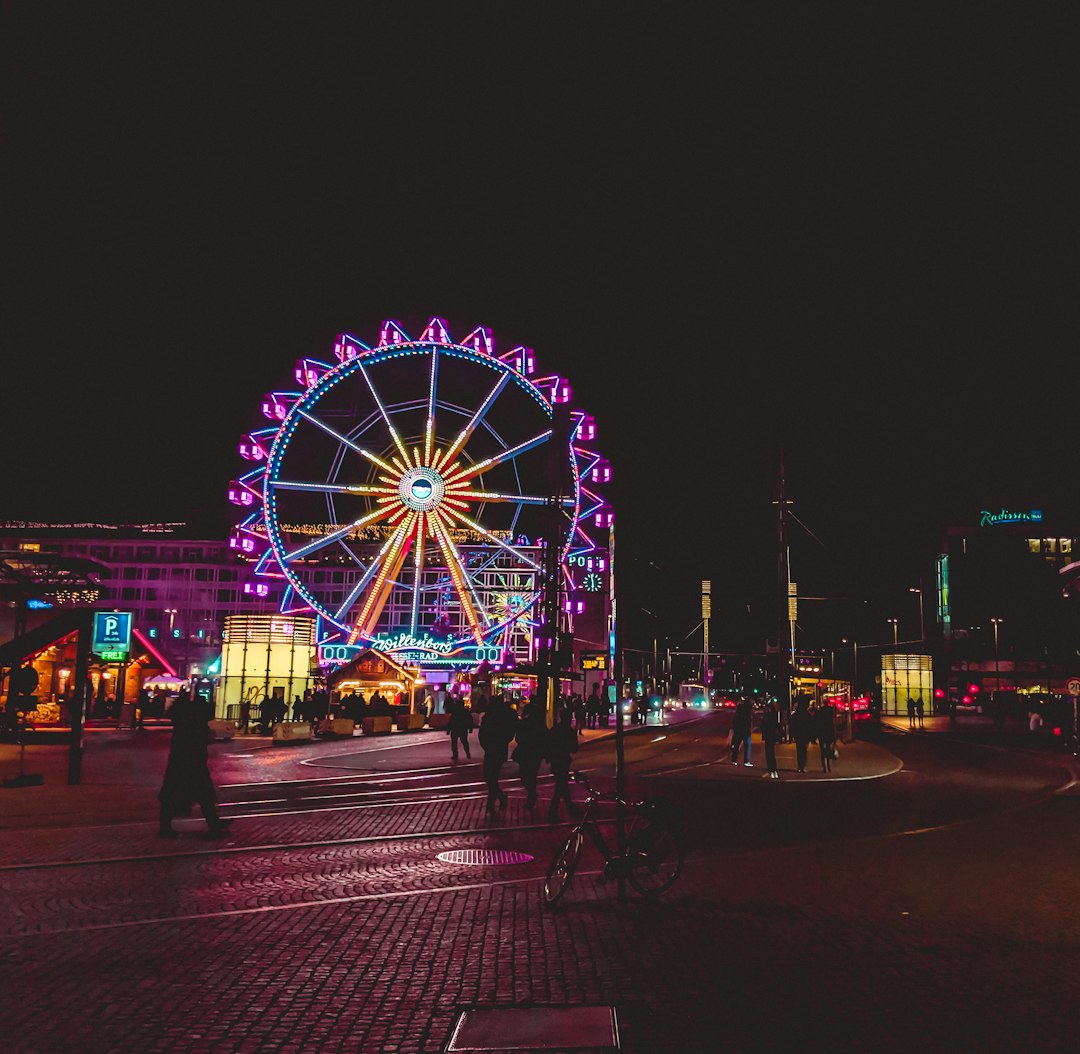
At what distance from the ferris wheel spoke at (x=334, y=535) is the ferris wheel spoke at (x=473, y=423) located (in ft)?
10.3

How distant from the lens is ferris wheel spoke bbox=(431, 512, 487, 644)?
42594mm

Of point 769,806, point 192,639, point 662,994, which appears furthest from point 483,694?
point 192,639

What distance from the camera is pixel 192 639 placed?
112500mm

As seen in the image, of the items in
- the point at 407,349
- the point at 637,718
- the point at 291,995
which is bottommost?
the point at 637,718

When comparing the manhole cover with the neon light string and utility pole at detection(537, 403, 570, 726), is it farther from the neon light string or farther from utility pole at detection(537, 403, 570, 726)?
the neon light string

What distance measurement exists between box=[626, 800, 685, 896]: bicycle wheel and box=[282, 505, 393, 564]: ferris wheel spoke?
32754mm

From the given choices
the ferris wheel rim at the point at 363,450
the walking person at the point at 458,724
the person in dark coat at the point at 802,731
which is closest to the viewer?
the person in dark coat at the point at 802,731

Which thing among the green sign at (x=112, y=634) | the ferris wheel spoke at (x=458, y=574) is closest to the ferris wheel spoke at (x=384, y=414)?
the ferris wheel spoke at (x=458, y=574)

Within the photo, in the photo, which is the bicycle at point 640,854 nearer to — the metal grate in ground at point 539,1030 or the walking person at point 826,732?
the metal grate in ground at point 539,1030

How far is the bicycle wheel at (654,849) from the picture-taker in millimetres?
9180

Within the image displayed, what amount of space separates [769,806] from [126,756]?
16.9m

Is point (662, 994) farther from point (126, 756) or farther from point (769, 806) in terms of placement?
point (126, 756)

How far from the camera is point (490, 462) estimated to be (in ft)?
138

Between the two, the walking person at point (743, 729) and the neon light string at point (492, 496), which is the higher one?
the neon light string at point (492, 496)
